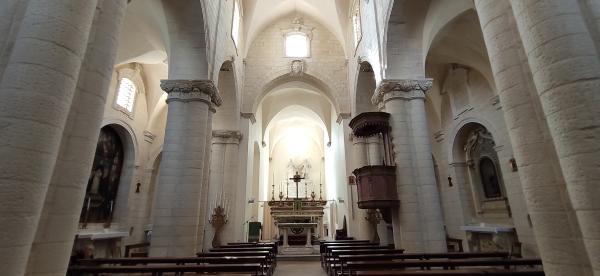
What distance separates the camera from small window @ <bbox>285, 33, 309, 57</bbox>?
1420 cm

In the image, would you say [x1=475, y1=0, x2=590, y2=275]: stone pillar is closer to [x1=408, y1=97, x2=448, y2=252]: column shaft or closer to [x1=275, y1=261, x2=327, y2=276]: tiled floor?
[x1=408, y1=97, x2=448, y2=252]: column shaft

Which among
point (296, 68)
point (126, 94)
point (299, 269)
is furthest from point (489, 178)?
point (126, 94)

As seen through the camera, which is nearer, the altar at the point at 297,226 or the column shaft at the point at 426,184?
the column shaft at the point at 426,184

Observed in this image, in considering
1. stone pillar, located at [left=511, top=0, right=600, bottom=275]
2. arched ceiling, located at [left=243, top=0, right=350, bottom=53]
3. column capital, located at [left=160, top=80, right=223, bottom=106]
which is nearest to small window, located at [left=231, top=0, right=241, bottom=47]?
arched ceiling, located at [left=243, top=0, right=350, bottom=53]

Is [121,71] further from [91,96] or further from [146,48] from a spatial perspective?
[91,96]

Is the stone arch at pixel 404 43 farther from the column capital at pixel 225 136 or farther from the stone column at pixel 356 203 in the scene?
the column capital at pixel 225 136

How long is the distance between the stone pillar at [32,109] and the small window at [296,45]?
12.3m

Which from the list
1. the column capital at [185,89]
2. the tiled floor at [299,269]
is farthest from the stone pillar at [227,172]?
the column capital at [185,89]

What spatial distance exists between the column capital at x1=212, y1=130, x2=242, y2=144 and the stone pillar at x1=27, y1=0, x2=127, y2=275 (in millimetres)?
8727

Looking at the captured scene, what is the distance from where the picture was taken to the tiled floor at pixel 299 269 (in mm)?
7847

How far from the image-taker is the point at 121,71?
10.8m

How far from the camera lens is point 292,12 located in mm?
14758

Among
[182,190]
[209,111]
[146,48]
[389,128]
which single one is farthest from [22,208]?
[146,48]

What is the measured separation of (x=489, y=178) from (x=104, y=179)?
13.6 m
